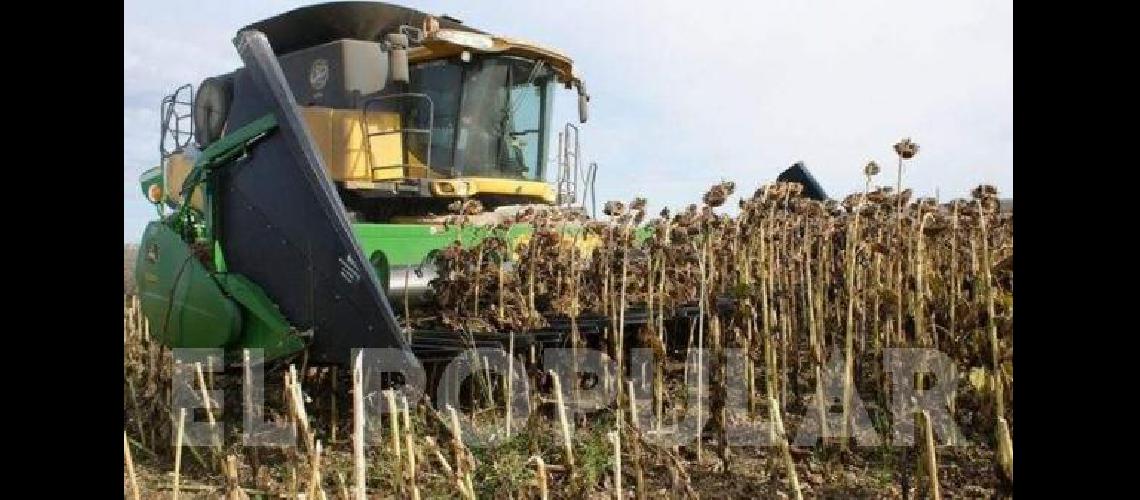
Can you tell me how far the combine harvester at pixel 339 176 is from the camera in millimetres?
3213

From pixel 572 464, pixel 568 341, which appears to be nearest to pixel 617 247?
pixel 568 341

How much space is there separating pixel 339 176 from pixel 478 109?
37.6 inches

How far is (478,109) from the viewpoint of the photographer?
5.41m

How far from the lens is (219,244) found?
361 cm

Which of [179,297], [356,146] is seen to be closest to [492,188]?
[356,146]

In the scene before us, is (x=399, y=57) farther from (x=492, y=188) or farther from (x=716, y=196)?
(x=716, y=196)

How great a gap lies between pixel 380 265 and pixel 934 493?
2.40 metres

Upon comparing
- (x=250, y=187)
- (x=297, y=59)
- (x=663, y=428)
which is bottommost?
(x=663, y=428)

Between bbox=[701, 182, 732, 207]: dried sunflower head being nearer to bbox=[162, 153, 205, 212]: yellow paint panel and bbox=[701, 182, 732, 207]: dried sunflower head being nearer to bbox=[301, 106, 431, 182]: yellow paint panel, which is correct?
bbox=[301, 106, 431, 182]: yellow paint panel

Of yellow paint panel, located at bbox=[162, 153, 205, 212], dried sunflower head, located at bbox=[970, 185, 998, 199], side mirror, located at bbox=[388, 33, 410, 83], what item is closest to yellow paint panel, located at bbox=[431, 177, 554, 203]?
side mirror, located at bbox=[388, 33, 410, 83]

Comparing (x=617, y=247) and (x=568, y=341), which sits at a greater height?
(x=617, y=247)

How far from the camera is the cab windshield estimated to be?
17.5 ft

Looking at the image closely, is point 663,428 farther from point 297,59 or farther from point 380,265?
point 297,59

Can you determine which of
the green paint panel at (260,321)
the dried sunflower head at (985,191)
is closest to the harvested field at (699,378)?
the dried sunflower head at (985,191)
